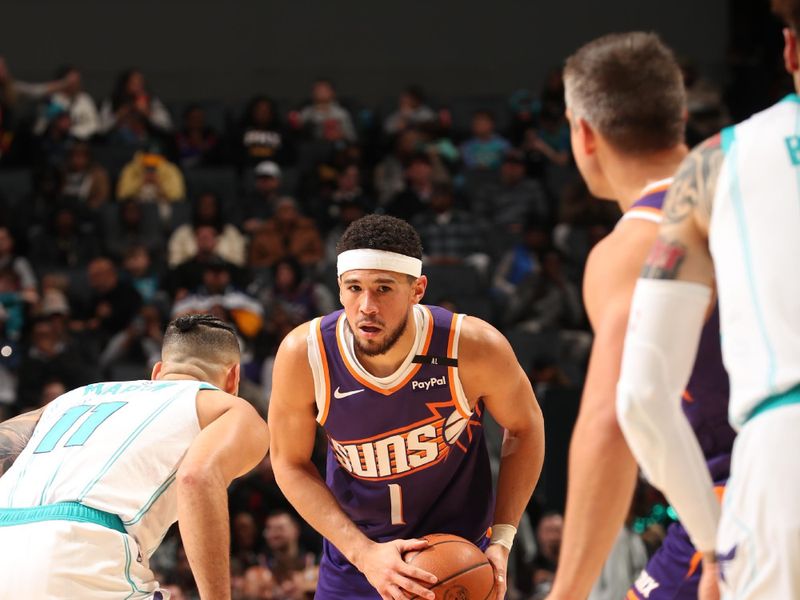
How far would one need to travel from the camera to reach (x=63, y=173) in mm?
13547

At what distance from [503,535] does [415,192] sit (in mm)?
8989

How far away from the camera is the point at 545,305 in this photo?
469 inches

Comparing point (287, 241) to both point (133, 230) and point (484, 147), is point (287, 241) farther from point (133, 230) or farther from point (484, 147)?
point (484, 147)

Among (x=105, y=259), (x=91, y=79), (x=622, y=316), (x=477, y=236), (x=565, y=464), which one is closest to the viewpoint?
(x=622, y=316)

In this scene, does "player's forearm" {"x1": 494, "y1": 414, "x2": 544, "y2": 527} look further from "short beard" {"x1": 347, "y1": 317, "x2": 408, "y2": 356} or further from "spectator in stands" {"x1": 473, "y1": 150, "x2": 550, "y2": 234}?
"spectator in stands" {"x1": 473, "y1": 150, "x2": 550, "y2": 234}

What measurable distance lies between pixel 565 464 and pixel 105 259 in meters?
5.28

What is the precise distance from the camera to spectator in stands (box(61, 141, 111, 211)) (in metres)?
13.5

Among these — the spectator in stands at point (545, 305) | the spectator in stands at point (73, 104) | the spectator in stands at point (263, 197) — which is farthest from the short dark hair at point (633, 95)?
the spectator in stands at point (73, 104)

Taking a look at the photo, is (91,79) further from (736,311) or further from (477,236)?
(736,311)

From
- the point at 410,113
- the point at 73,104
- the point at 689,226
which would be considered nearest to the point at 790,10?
the point at 689,226

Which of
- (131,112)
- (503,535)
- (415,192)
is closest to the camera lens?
(503,535)

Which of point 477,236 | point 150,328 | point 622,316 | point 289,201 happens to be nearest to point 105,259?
point 150,328

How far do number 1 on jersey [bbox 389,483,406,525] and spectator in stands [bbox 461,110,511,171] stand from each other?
403 inches

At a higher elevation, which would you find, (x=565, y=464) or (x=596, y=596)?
(x=565, y=464)
